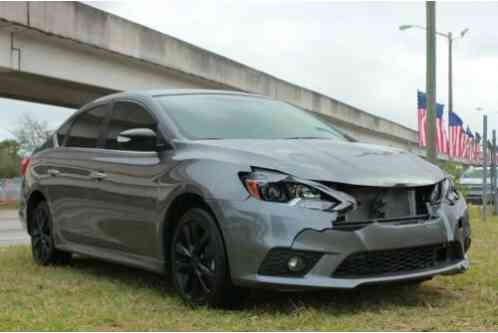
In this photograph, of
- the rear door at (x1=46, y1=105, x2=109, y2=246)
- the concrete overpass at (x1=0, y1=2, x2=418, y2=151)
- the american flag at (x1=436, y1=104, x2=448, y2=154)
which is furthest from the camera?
the american flag at (x1=436, y1=104, x2=448, y2=154)

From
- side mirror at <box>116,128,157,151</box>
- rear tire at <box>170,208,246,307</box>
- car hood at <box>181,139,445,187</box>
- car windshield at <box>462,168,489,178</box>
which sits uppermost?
side mirror at <box>116,128,157,151</box>

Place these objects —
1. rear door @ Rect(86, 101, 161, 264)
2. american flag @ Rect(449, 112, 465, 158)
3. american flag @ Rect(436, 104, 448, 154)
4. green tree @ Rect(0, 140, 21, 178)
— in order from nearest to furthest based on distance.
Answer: rear door @ Rect(86, 101, 161, 264)
american flag @ Rect(436, 104, 448, 154)
american flag @ Rect(449, 112, 465, 158)
green tree @ Rect(0, 140, 21, 178)

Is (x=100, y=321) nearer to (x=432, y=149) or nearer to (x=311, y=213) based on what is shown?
(x=311, y=213)

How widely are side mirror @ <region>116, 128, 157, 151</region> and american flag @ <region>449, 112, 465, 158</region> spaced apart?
66.9ft

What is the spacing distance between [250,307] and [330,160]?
107cm

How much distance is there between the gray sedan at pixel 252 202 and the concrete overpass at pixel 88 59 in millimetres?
13100

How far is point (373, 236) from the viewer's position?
4.44 m

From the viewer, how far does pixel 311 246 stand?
14.4ft

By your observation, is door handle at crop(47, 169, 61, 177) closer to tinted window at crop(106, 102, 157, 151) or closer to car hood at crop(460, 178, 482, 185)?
tinted window at crop(106, 102, 157, 151)

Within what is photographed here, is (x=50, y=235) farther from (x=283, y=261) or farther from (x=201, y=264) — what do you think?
(x=283, y=261)

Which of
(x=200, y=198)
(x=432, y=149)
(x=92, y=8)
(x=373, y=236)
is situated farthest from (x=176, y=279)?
(x=92, y=8)

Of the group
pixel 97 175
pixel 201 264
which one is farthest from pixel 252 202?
pixel 97 175

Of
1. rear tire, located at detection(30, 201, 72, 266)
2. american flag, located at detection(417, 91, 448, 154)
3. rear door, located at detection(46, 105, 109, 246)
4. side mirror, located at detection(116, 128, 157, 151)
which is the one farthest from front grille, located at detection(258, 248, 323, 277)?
american flag, located at detection(417, 91, 448, 154)

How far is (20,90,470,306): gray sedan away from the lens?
174 inches
